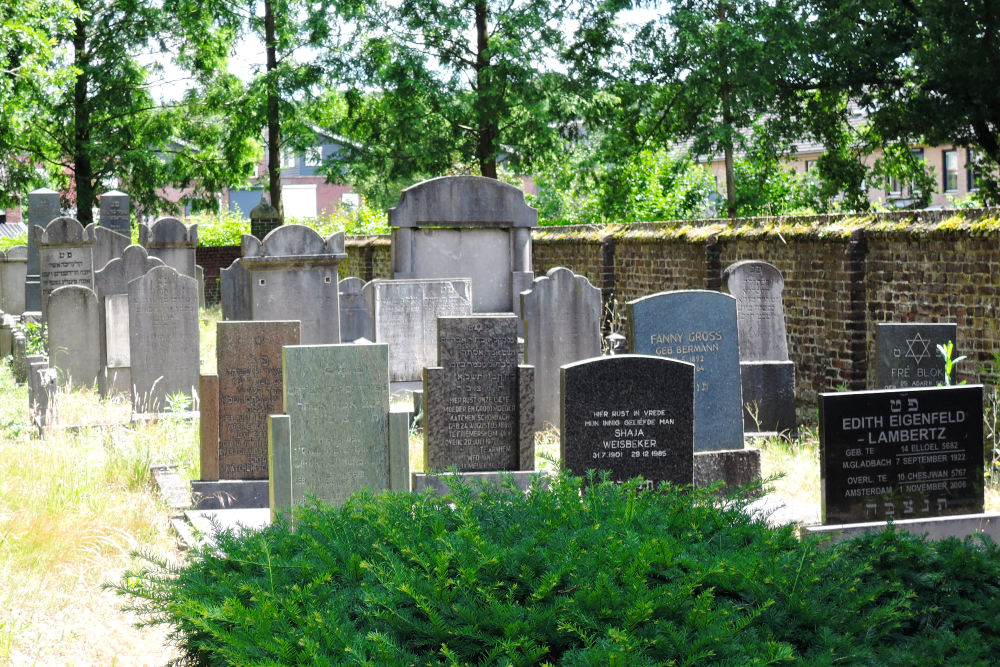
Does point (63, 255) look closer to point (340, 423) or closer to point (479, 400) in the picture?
point (479, 400)

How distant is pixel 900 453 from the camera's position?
6.31 meters

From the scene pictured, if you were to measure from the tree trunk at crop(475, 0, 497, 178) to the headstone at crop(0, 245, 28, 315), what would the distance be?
10.2 meters

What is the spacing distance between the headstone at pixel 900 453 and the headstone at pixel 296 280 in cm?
714

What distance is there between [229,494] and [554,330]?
13.0 ft

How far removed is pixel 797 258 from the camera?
12.6 metres

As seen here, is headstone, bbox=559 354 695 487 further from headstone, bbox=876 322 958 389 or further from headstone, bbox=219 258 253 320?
headstone, bbox=219 258 253 320

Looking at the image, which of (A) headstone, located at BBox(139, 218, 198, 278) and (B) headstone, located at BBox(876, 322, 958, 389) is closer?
(B) headstone, located at BBox(876, 322, 958, 389)

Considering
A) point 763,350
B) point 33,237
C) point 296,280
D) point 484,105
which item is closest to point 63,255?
point 33,237

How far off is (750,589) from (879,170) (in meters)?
23.3

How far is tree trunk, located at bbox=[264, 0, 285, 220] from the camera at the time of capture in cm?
2867

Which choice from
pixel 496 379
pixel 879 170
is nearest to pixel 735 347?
pixel 496 379

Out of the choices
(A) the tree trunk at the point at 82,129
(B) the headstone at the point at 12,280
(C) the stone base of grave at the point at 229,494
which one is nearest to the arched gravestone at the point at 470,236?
(C) the stone base of grave at the point at 229,494

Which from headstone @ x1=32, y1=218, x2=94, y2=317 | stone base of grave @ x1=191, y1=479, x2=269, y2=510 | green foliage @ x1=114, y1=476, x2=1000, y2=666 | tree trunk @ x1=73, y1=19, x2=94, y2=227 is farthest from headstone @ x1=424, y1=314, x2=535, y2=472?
tree trunk @ x1=73, y1=19, x2=94, y2=227

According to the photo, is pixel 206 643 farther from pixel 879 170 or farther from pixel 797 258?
pixel 879 170
